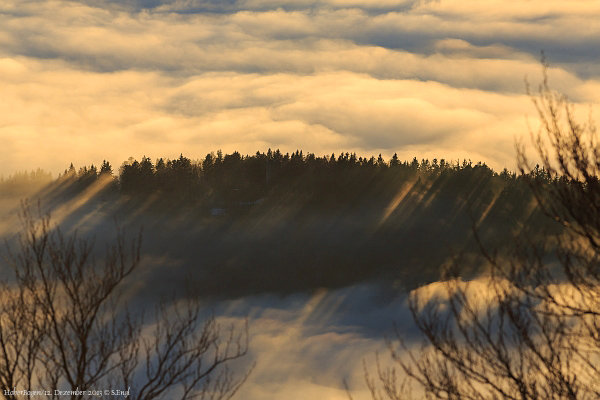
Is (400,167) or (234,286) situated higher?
(400,167)

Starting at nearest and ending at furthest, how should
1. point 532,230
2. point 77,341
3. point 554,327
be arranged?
1. point 554,327
2. point 77,341
3. point 532,230

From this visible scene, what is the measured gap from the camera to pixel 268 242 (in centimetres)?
15038

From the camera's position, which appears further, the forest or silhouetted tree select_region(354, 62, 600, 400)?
the forest

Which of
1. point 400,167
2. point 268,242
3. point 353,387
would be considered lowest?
point 353,387

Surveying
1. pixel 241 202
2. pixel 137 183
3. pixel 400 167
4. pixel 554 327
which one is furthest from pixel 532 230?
pixel 554 327

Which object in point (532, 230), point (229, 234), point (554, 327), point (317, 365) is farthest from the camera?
point (229, 234)

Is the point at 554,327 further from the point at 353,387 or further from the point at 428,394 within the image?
the point at 353,387

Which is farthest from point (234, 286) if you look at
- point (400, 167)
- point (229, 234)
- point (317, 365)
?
point (400, 167)

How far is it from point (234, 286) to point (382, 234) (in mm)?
35431

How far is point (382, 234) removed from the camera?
146250 millimetres

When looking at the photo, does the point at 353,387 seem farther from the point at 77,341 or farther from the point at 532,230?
the point at 77,341

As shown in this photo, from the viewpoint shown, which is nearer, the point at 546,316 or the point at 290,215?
the point at 546,316

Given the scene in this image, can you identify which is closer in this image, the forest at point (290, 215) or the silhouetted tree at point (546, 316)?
the silhouetted tree at point (546, 316)

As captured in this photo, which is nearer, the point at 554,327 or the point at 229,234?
the point at 554,327
